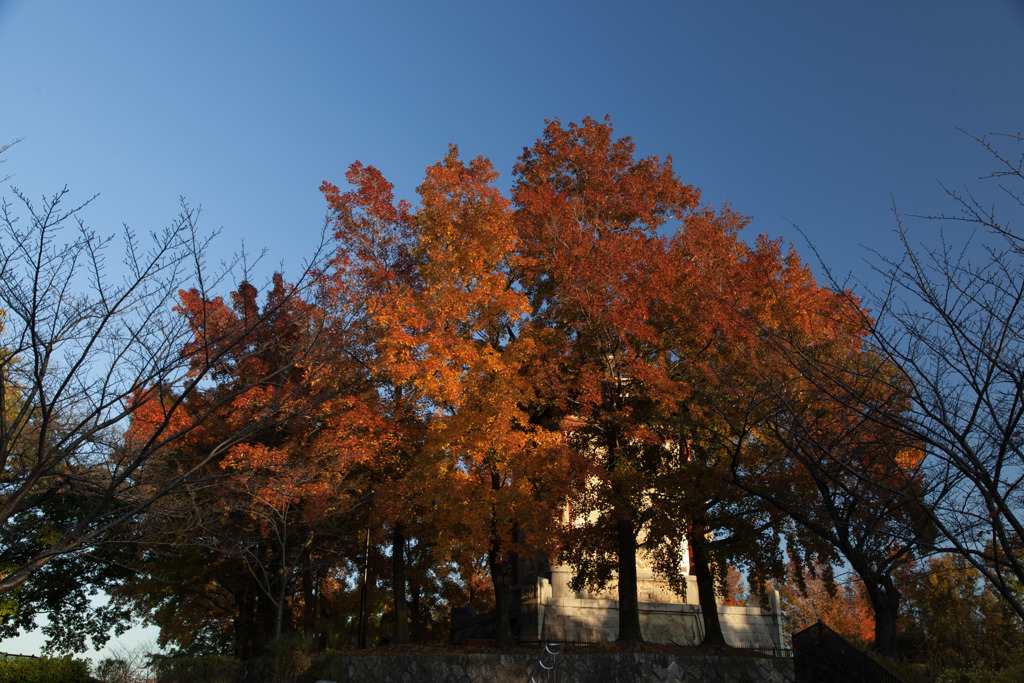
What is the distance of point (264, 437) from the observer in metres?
19.9

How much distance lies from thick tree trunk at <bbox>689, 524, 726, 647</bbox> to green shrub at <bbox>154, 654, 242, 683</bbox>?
1126cm

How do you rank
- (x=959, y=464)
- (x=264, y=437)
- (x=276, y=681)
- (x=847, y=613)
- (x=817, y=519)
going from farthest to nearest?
(x=847, y=613), (x=264, y=437), (x=276, y=681), (x=817, y=519), (x=959, y=464)

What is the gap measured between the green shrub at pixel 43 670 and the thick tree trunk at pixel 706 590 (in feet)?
53.5

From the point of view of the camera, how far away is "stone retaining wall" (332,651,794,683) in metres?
15.0

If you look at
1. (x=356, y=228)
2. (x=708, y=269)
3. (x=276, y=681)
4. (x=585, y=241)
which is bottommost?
(x=276, y=681)

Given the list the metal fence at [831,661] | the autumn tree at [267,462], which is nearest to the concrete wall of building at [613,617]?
the metal fence at [831,661]

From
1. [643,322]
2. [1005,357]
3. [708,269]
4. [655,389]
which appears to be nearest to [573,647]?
[655,389]

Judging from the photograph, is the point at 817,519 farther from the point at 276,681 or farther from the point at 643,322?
the point at 276,681

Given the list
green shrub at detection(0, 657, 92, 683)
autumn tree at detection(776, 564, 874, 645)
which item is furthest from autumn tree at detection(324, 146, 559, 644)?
autumn tree at detection(776, 564, 874, 645)

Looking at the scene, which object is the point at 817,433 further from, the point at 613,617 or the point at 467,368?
the point at 613,617

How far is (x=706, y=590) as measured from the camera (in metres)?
17.5

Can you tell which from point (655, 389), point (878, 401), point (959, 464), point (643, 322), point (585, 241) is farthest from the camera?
point (585, 241)

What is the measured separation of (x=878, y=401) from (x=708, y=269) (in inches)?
359

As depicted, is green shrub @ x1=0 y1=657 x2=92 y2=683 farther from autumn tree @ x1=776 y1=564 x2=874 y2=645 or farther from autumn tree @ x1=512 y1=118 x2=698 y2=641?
autumn tree @ x1=776 y1=564 x2=874 y2=645
